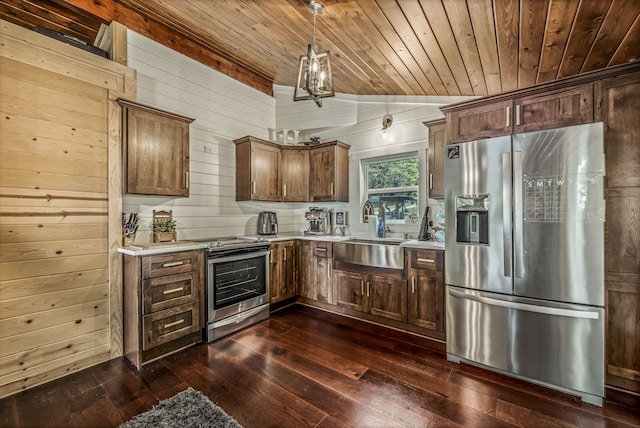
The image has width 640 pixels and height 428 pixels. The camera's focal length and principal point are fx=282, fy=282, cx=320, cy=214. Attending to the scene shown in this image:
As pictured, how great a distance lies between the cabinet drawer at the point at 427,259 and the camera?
2842 mm

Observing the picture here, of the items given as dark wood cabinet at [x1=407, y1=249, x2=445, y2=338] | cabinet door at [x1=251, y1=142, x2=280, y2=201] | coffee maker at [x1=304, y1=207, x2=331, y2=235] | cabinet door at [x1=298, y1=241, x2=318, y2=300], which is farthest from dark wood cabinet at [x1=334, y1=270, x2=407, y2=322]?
cabinet door at [x1=251, y1=142, x2=280, y2=201]

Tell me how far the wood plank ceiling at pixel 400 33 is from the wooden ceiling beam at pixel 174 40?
0.01 metres

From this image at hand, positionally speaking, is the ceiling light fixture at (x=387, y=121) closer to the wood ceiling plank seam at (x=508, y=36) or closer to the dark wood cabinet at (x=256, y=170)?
the wood ceiling plank seam at (x=508, y=36)

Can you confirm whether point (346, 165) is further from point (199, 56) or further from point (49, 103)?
point (49, 103)

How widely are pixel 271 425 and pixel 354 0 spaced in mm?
2961

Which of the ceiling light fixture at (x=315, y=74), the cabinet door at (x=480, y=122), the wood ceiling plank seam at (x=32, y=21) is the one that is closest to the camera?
the ceiling light fixture at (x=315, y=74)

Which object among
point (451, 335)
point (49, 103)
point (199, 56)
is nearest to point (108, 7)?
point (199, 56)

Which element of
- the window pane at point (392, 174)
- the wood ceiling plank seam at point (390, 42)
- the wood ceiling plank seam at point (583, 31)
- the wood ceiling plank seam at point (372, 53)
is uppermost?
the wood ceiling plank seam at point (372, 53)

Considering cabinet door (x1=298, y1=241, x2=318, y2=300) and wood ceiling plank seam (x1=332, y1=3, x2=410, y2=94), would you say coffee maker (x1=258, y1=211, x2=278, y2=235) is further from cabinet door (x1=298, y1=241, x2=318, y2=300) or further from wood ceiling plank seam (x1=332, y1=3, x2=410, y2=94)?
wood ceiling plank seam (x1=332, y1=3, x2=410, y2=94)

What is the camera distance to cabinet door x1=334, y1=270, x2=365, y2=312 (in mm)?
3410

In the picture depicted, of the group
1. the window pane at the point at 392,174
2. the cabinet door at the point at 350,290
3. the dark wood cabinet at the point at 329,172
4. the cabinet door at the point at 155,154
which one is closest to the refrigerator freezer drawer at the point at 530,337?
the cabinet door at the point at 350,290

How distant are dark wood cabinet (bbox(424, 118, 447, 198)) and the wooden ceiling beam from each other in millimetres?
2697

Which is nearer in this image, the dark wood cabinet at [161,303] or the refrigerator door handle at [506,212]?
the refrigerator door handle at [506,212]

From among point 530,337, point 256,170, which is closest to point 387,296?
point 530,337
